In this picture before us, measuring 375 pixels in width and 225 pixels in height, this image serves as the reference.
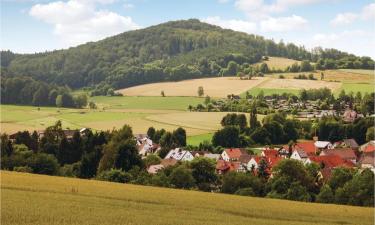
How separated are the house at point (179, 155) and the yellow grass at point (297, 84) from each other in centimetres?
7246

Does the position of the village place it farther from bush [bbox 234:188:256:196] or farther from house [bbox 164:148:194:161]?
bush [bbox 234:188:256:196]

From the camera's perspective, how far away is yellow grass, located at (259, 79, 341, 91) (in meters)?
139

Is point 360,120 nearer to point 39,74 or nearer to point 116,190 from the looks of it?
point 116,190

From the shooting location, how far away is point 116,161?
52.3 m

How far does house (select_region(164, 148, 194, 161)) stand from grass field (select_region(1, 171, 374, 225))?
39.6m

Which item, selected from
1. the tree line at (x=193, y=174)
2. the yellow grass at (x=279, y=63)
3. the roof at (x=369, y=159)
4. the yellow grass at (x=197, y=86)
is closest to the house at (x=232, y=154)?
the tree line at (x=193, y=174)

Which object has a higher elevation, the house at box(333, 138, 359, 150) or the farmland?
the farmland

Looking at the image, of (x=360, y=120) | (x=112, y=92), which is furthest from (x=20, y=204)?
(x=112, y=92)

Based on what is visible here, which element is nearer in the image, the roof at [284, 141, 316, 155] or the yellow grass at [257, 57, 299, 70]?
the roof at [284, 141, 316, 155]

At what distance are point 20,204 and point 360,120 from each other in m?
79.1

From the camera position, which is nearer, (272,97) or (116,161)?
(116,161)

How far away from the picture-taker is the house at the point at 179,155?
71062mm

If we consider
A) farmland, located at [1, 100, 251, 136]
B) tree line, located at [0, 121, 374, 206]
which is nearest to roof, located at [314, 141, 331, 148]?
farmland, located at [1, 100, 251, 136]

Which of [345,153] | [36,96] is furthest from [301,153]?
[36,96]
